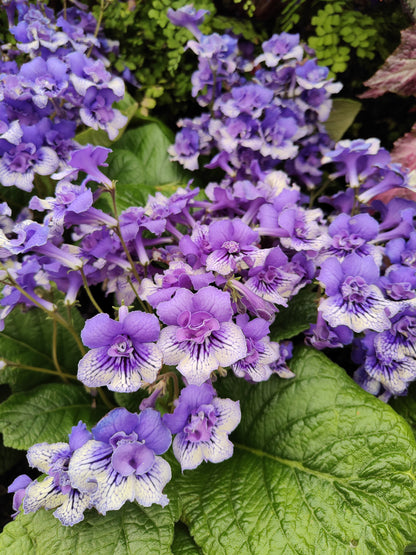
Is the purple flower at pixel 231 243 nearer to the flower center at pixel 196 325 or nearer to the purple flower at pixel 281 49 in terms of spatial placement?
the flower center at pixel 196 325

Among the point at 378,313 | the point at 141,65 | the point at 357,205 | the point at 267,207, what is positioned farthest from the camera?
the point at 141,65

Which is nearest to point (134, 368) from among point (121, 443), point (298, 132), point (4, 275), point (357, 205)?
point (121, 443)

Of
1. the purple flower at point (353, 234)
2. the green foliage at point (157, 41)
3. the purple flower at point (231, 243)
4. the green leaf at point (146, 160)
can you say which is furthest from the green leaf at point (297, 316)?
the green foliage at point (157, 41)

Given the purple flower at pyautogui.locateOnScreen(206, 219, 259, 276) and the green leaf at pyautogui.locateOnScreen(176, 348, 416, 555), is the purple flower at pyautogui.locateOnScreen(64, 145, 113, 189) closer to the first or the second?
the purple flower at pyautogui.locateOnScreen(206, 219, 259, 276)

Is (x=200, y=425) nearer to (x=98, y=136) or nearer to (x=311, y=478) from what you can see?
(x=311, y=478)

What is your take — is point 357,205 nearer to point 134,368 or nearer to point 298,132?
point 298,132

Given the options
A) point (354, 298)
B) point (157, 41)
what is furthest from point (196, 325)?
point (157, 41)
